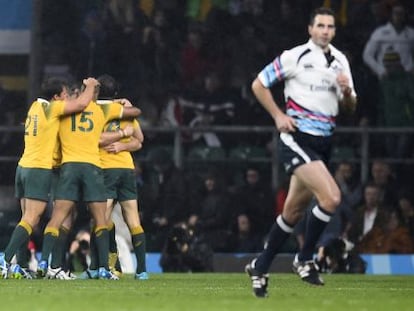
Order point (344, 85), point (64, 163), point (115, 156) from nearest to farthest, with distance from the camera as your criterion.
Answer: point (344, 85), point (64, 163), point (115, 156)

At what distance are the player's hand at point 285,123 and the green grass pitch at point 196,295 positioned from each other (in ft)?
4.27

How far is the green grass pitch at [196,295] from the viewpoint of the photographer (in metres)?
12.2

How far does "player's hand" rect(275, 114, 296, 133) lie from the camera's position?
45.7 feet

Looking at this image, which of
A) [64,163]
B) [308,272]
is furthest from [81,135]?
[308,272]

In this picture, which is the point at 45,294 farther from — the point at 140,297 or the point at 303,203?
the point at 303,203

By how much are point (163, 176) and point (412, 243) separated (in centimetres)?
347

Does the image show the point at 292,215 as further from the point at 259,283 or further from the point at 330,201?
the point at 259,283

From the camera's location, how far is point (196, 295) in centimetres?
1384

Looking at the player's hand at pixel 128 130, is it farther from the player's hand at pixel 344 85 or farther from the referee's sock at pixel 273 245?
the referee's sock at pixel 273 245

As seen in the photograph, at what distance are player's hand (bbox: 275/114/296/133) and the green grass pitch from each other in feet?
4.27

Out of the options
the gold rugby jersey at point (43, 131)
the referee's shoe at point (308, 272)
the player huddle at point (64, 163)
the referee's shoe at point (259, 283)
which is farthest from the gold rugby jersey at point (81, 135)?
the referee's shoe at point (259, 283)

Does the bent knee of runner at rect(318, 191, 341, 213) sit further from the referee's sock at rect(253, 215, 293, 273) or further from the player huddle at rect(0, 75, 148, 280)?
the player huddle at rect(0, 75, 148, 280)

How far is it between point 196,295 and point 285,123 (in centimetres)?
151

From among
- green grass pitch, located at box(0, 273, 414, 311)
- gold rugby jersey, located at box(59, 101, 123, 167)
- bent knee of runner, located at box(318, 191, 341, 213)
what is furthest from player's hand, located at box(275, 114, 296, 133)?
gold rugby jersey, located at box(59, 101, 123, 167)
